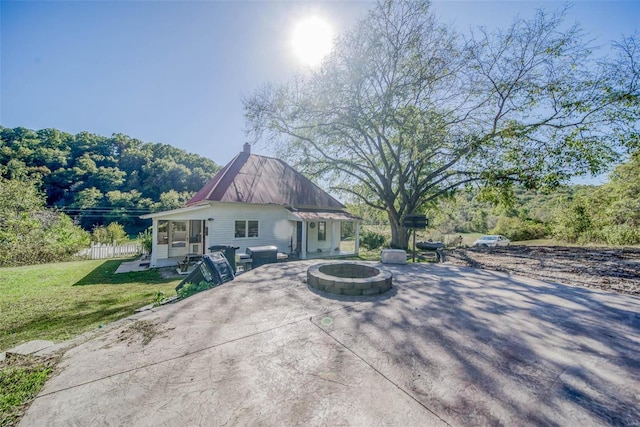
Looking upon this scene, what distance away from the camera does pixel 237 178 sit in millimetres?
13391

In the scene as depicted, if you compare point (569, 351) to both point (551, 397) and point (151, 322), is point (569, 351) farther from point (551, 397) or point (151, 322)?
point (151, 322)

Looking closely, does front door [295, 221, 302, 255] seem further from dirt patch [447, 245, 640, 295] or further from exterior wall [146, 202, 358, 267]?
dirt patch [447, 245, 640, 295]

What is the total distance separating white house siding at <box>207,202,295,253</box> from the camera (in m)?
11.5

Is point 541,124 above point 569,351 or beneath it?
above

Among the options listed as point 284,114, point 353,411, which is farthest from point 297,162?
point 353,411

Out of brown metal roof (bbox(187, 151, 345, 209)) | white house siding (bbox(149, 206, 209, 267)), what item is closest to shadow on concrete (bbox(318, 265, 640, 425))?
white house siding (bbox(149, 206, 209, 267))

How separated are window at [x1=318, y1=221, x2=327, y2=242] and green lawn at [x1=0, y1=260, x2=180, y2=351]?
353 inches

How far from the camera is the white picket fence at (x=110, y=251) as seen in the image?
1349cm

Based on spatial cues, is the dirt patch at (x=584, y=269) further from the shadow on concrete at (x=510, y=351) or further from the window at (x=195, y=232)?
the window at (x=195, y=232)

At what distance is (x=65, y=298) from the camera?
6531mm

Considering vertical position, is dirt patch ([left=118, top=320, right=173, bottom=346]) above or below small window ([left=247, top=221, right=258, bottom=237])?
below

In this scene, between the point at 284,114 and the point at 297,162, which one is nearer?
the point at 284,114

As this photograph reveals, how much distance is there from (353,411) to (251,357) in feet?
4.28

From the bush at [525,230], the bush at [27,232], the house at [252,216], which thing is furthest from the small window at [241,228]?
the bush at [525,230]
